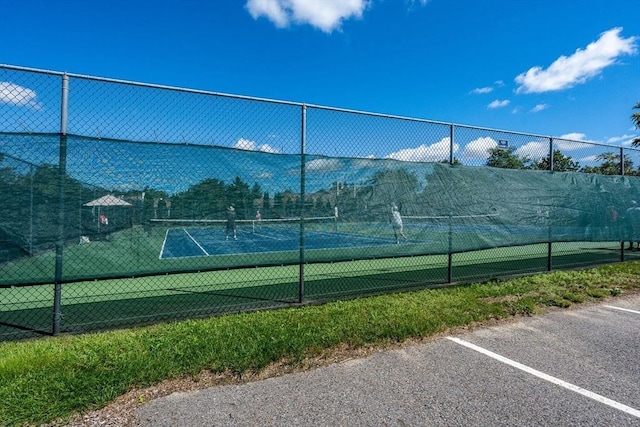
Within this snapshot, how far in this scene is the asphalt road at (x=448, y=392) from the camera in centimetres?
270

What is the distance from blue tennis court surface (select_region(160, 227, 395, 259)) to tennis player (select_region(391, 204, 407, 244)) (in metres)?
0.97

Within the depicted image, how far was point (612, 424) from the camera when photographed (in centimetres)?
265

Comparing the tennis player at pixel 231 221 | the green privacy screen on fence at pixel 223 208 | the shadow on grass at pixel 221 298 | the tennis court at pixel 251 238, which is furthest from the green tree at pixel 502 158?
the tennis player at pixel 231 221

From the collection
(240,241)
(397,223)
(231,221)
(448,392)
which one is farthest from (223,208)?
(448,392)

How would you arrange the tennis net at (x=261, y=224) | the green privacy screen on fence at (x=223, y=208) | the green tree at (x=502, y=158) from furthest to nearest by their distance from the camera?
1. the green tree at (x=502, y=158)
2. the tennis net at (x=261, y=224)
3. the green privacy screen on fence at (x=223, y=208)

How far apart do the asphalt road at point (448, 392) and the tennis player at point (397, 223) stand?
2252 millimetres

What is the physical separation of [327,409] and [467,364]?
165 cm

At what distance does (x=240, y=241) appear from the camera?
16.9 ft

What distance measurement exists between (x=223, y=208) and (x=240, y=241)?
512 mm

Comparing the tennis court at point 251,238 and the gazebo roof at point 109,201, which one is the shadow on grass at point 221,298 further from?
the gazebo roof at point 109,201

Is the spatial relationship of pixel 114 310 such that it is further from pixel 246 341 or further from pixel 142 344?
pixel 246 341

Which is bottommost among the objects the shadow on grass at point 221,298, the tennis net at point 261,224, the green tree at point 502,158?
the shadow on grass at point 221,298

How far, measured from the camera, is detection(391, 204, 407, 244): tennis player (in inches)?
249

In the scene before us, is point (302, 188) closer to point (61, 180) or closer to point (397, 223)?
point (397, 223)
